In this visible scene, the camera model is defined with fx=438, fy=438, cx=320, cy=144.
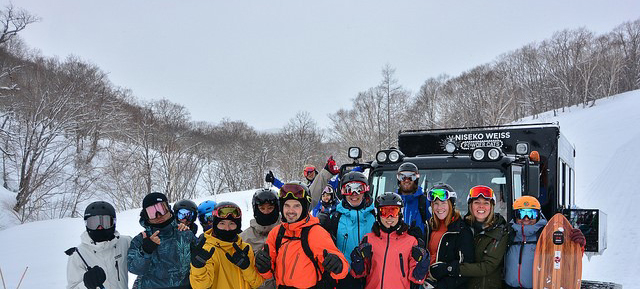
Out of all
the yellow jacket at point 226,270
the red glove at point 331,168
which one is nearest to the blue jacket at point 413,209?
the yellow jacket at point 226,270

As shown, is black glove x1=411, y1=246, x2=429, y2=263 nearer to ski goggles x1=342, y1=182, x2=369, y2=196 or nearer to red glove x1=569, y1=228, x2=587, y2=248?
ski goggles x1=342, y1=182, x2=369, y2=196

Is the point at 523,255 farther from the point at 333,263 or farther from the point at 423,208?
the point at 333,263

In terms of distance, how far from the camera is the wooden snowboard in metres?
3.92

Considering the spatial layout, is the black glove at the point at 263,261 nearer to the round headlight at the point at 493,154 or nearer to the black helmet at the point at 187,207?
the black helmet at the point at 187,207

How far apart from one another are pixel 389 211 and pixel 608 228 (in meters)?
14.9

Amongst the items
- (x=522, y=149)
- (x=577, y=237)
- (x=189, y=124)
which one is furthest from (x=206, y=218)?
(x=189, y=124)

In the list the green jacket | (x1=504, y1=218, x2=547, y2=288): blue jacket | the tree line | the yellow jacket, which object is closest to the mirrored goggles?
the yellow jacket

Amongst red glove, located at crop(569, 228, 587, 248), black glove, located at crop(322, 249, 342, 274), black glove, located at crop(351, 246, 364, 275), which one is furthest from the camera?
red glove, located at crop(569, 228, 587, 248)

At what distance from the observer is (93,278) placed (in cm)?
368

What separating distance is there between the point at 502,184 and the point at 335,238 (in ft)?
7.97

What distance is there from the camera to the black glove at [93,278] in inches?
145

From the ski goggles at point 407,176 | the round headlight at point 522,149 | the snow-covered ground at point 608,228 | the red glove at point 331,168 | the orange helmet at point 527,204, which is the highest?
the round headlight at point 522,149

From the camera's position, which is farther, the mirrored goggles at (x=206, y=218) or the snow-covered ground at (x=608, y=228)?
the snow-covered ground at (x=608, y=228)

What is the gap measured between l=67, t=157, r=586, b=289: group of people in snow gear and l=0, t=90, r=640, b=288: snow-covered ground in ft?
20.1
